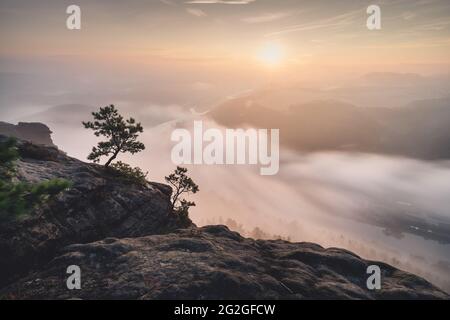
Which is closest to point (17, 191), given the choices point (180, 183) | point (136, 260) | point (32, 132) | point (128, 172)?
point (136, 260)

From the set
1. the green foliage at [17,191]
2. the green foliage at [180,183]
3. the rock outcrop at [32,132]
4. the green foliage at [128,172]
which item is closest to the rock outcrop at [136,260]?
the green foliage at [128,172]

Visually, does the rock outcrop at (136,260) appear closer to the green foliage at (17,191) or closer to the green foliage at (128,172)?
the green foliage at (128,172)

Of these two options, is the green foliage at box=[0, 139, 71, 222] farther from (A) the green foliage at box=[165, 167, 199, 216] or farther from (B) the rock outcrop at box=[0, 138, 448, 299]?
(A) the green foliage at box=[165, 167, 199, 216]

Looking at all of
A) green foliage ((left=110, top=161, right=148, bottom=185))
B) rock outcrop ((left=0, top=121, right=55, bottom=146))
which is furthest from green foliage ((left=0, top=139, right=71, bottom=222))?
rock outcrop ((left=0, top=121, right=55, bottom=146))

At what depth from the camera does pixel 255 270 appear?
29.4 metres

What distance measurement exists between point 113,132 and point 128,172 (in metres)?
6.06

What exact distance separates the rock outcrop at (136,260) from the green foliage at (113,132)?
428 centimetres

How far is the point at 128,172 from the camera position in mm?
44812

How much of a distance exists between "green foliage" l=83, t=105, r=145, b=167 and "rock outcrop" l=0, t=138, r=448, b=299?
169 inches

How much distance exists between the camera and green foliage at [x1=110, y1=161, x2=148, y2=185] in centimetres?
4427

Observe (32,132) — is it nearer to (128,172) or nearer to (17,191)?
(128,172)
